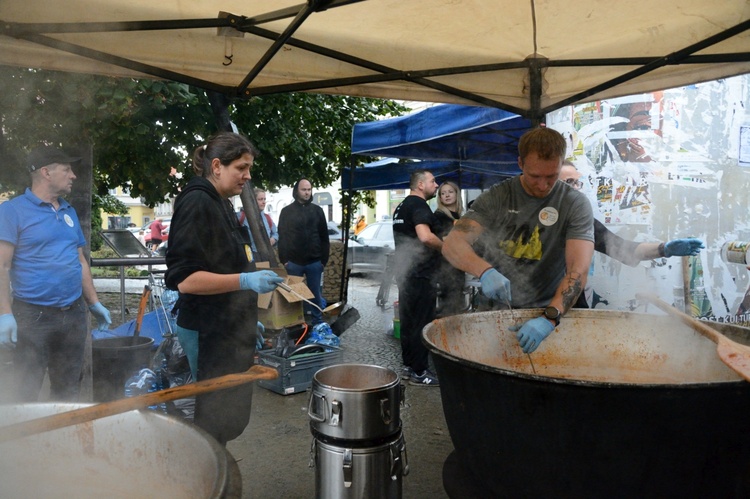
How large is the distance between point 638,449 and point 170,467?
4.58ft

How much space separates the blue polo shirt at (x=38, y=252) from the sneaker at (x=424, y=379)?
10.2ft

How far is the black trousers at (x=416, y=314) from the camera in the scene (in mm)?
5211

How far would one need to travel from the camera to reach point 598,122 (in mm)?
4703

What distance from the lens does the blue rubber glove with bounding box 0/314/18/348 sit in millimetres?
3131

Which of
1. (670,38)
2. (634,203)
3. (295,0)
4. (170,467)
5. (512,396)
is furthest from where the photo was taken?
(634,203)

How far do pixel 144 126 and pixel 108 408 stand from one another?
5669mm

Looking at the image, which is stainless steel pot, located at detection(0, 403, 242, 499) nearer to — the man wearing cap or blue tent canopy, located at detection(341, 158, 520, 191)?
the man wearing cap

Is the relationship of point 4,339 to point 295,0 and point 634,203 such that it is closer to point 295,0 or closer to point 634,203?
point 295,0

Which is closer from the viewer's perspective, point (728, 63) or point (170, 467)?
point (170, 467)

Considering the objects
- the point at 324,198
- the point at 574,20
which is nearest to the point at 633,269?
the point at 574,20

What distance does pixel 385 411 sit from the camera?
8.13ft

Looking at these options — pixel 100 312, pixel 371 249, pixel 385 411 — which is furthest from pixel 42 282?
pixel 371 249

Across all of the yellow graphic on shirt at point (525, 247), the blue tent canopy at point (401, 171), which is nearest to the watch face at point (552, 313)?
the yellow graphic on shirt at point (525, 247)

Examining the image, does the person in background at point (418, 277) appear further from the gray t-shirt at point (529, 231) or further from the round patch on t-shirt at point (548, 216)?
the round patch on t-shirt at point (548, 216)
